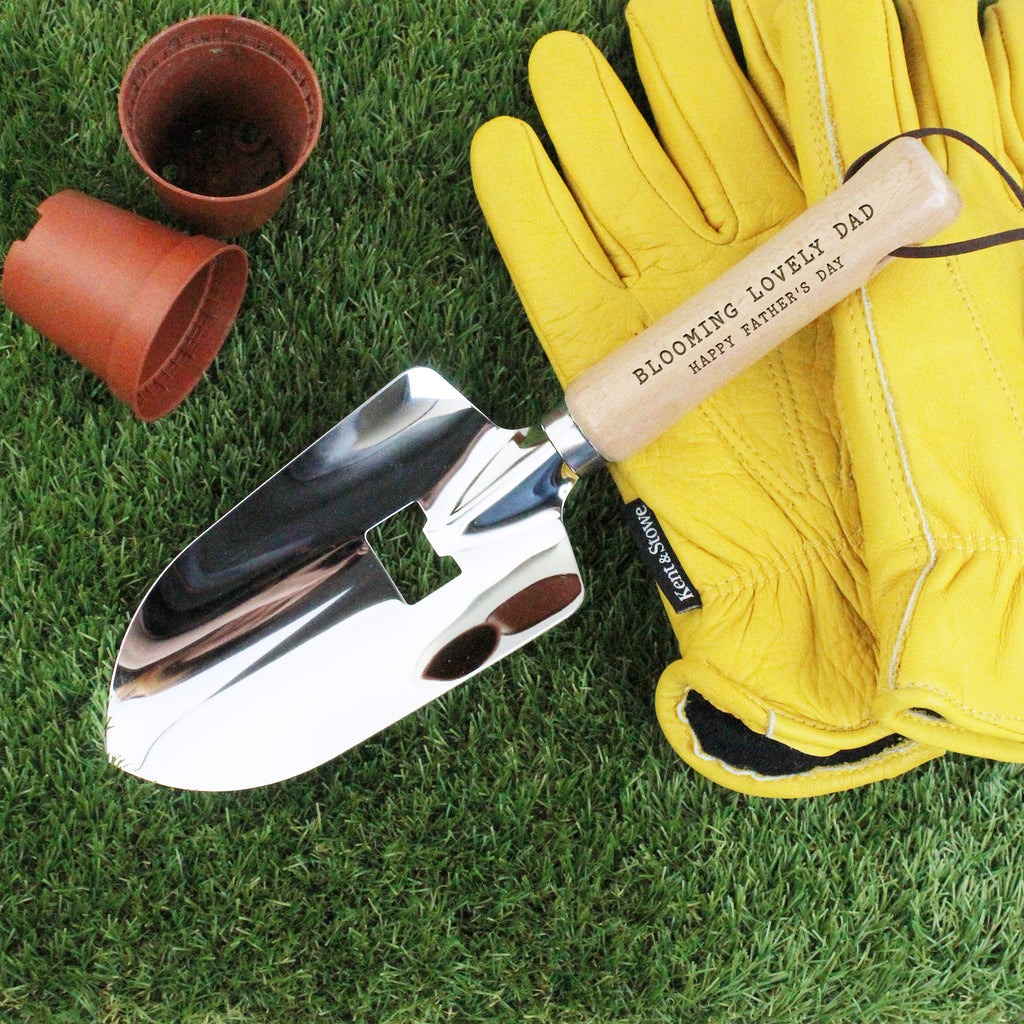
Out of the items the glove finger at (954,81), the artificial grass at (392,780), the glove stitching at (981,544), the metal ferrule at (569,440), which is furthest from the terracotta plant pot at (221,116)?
the glove stitching at (981,544)

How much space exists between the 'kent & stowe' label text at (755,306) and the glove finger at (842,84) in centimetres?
15

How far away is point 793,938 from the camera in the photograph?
1327 mm

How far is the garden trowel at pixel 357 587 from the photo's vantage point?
3.78 feet

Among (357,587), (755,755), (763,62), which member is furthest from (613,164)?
(755,755)

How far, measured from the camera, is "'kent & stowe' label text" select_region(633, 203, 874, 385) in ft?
3.40

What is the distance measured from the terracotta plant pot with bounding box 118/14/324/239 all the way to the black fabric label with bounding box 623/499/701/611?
1.99 ft

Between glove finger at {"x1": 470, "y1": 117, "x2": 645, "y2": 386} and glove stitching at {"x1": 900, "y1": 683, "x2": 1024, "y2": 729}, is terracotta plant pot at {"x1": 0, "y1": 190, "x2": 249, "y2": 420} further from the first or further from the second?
glove stitching at {"x1": 900, "y1": 683, "x2": 1024, "y2": 729}

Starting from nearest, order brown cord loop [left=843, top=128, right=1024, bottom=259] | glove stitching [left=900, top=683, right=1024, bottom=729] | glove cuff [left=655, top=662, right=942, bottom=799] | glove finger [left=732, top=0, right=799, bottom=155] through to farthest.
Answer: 1. glove stitching [left=900, top=683, right=1024, bottom=729]
2. brown cord loop [left=843, top=128, right=1024, bottom=259]
3. glove cuff [left=655, top=662, right=942, bottom=799]
4. glove finger [left=732, top=0, right=799, bottom=155]

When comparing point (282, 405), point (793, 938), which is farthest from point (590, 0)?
point (793, 938)

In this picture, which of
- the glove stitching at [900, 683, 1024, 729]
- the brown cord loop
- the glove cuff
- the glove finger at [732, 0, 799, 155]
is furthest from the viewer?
the glove finger at [732, 0, 799, 155]

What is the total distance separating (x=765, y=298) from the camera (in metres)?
1.05

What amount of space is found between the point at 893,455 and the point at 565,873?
0.69 metres

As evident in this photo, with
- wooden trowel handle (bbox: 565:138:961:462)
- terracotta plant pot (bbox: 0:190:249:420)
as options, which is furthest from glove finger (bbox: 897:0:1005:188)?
terracotta plant pot (bbox: 0:190:249:420)

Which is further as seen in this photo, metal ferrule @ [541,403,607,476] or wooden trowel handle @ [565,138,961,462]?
metal ferrule @ [541,403,607,476]
